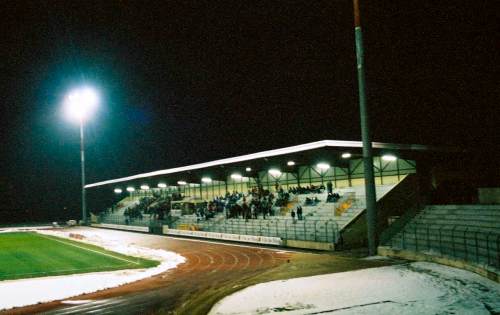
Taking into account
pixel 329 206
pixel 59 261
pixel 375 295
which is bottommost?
pixel 59 261

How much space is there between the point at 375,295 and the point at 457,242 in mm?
7074

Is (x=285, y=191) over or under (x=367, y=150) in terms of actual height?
under

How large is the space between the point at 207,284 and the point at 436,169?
19.0 meters

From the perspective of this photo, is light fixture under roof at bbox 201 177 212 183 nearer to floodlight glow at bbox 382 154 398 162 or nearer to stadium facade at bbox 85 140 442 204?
stadium facade at bbox 85 140 442 204

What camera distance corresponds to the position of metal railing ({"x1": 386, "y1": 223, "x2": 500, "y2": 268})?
44.0 feet

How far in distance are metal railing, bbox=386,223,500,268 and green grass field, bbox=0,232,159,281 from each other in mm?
11283

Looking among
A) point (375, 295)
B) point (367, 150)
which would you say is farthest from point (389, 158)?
point (375, 295)

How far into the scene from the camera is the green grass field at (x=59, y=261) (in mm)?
18562

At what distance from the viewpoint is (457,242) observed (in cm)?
1580

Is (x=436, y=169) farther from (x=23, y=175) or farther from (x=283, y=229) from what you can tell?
(x=23, y=175)

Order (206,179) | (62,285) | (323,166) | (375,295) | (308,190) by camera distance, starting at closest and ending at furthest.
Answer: (375,295) → (62,285) → (323,166) → (308,190) → (206,179)

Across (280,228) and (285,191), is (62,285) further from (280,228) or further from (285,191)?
(285,191)

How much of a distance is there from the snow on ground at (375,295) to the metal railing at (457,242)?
1.10 meters

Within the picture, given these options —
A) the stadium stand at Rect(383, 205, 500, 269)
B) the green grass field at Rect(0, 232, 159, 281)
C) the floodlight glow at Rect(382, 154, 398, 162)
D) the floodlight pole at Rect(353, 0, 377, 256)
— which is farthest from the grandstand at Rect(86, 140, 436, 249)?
the green grass field at Rect(0, 232, 159, 281)
